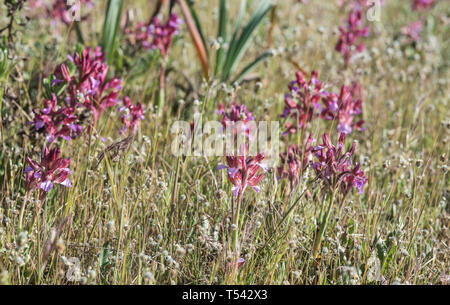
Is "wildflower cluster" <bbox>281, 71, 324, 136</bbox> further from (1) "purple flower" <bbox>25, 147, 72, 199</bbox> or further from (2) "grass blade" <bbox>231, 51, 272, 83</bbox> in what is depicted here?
(1) "purple flower" <bbox>25, 147, 72, 199</bbox>

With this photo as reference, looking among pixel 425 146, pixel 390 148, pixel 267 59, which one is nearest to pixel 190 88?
pixel 267 59

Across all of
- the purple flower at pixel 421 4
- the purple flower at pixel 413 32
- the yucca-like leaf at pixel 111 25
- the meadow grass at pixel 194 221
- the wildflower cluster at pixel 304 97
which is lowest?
the meadow grass at pixel 194 221

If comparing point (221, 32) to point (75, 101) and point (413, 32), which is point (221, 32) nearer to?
point (75, 101)

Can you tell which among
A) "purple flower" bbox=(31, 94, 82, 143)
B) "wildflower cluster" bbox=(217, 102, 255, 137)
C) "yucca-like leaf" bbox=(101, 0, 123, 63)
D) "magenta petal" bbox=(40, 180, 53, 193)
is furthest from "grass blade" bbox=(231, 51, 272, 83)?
"magenta petal" bbox=(40, 180, 53, 193)

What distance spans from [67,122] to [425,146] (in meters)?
2.29

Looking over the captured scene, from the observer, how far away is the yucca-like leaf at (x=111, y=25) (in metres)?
3.35

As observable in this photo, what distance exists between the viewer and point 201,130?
9.12 feet

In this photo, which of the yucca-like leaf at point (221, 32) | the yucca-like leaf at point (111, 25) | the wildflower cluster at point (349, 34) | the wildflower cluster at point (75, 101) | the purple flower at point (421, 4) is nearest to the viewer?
the wildflower cluster at point (75, 101)

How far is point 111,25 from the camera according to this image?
11.1 feet

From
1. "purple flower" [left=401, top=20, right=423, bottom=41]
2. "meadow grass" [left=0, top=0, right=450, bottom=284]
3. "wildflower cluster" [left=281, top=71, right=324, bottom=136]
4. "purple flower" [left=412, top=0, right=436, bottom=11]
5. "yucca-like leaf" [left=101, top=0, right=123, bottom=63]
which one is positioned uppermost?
"purple flower" [left=412, top=0, right=436, bottom=11]

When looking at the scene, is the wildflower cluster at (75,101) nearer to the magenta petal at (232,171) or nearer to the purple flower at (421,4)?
the magenta petal at (232,171)

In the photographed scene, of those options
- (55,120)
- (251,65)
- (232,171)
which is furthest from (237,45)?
(232,171)

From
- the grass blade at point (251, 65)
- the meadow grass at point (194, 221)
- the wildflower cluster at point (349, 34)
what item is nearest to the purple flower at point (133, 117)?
the meadow grass at point (194, 221)

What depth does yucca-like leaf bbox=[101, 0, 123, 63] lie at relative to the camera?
11.0ft
